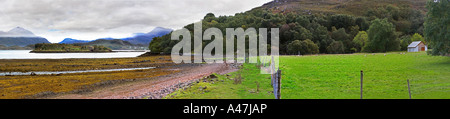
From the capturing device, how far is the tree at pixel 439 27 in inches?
1239

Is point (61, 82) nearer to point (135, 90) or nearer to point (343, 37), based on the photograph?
point (135, 90)

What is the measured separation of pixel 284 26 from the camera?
124 metres

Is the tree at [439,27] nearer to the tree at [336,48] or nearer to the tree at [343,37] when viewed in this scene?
the tree at [336,48]

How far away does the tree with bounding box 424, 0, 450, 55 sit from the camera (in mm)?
31469

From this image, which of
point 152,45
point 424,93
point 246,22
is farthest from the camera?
point 152,45

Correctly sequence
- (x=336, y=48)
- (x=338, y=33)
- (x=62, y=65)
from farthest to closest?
(x=338, y=33)
(x=336, y=48)
(x=62, y=65)

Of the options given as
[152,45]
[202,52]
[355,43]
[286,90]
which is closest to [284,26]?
[355,43]

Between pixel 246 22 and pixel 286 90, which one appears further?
pixel 246 22

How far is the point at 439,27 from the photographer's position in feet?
107

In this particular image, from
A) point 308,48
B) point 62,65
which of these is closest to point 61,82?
point 62,65
